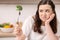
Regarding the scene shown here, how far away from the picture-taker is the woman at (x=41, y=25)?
3.67ft

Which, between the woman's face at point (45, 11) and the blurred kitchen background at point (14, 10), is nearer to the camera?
the woman's face at point (45, 11)

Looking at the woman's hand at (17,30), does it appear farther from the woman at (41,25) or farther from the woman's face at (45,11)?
the woman's face at (45,11)

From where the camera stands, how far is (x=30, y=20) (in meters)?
1.31

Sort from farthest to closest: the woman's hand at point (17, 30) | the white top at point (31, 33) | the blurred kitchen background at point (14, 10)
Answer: the blurred kitchen background at point (14, 10) → the white top at point (31, 33) → the woman's hand at point (17, 30)

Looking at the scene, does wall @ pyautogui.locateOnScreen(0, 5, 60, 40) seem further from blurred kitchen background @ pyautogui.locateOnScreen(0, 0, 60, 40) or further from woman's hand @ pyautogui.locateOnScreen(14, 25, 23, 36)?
woman's hand @ pyautogui.locateOnScreen(14, 25, 23, 36)

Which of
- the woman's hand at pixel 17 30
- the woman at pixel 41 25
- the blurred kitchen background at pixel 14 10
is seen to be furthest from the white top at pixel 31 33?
the blurred kitchen background at pixel 14 10

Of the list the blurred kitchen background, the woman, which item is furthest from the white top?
the blurred kitchen background

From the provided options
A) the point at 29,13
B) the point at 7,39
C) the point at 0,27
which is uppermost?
the point at 29,13

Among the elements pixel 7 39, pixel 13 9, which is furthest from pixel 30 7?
pixel 7 39

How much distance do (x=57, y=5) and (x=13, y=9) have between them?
42cm

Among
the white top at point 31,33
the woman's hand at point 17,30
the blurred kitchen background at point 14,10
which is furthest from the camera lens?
the blurred kitchen background at point 14,10

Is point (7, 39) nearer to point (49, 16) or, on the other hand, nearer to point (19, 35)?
point (19, 35)

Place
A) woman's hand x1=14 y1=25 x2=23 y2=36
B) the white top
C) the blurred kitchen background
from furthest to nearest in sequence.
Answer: the blurred kitchen background, the white top, woman's hand x1=14 y1=25 x2=23 y2=36

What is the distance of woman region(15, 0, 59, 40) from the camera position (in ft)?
3.67
